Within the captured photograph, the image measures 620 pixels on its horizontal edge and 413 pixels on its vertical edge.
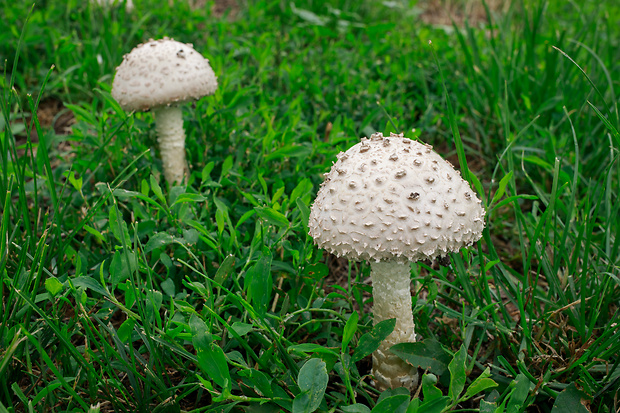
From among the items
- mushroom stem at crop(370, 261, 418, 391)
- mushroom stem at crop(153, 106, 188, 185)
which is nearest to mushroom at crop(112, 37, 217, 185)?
mushroom stem at crop(153, 106, 188, 185)

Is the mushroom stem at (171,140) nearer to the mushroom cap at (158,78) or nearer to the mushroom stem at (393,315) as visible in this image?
the mushroom cap at (158,78)

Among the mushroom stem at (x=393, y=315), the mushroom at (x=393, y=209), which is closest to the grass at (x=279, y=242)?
the mushroom stem at (x=393, y=315)

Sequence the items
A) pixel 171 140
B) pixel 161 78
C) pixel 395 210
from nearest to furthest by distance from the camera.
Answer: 1. pixel 395 210
2. pixel 161 78
3. pixel 171 140

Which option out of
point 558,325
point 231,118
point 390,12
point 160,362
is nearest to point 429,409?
point 558,325

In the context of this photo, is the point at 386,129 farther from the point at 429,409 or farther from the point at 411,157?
the point at 429,409

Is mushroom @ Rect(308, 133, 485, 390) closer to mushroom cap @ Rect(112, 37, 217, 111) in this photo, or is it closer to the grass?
the grass

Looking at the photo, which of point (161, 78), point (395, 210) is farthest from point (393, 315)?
point (161, 78)

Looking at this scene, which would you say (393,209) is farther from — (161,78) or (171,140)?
(171,140)
